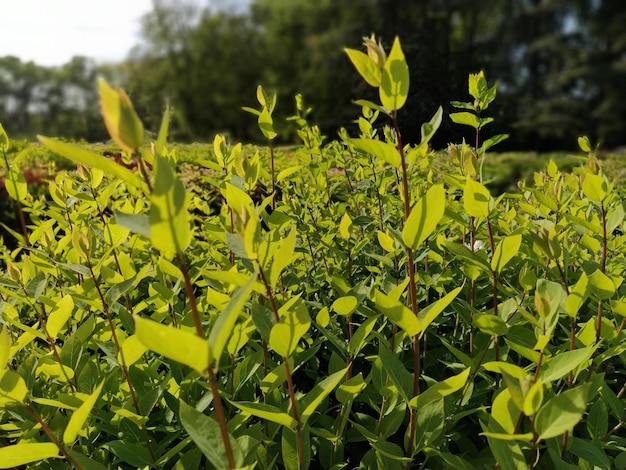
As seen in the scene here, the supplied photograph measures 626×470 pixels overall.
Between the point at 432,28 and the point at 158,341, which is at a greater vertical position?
the point at 432,28

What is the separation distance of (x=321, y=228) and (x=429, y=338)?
662 millimetres

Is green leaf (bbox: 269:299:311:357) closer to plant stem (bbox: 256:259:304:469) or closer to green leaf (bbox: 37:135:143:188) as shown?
plant stem (bbox: 256:259:304:469)

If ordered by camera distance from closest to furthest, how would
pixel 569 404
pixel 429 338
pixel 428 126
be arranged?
pixel 569 404 → pixel 428 126 → pixel 429 338

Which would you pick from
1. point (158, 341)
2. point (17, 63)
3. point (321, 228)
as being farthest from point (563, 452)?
point (17, 63)

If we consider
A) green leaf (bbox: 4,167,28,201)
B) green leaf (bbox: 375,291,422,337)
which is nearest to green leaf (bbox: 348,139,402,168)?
green leaf (bbox: 375,291,422,337)

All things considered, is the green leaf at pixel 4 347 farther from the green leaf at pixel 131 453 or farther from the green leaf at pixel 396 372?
the green leaf at pixel 396 372

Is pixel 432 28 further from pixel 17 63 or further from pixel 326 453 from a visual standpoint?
pixel 17 63

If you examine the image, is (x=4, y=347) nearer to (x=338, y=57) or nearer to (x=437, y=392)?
(x=437, y=392)

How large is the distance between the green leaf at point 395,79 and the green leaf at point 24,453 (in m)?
0.81

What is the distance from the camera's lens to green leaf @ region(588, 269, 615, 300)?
3.52 ft

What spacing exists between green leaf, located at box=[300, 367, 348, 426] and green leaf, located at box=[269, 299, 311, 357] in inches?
3.8

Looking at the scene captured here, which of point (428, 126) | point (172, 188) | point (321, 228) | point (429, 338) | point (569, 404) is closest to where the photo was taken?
point (172, 188)

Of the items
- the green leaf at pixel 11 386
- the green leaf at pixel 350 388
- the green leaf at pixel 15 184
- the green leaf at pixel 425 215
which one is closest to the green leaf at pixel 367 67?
the green leaf at pixel 425 215

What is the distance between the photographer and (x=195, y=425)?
0.82 metres
